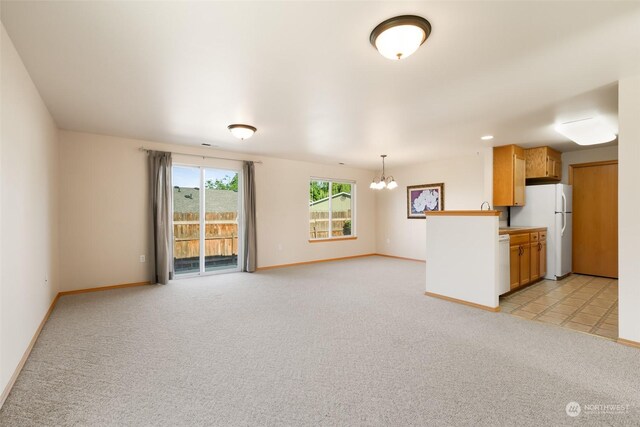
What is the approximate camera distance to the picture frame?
22.4ft

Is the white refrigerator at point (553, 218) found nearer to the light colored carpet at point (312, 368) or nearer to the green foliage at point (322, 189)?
the light colored carpet at point (312, 368)

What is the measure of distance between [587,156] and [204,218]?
293 inches

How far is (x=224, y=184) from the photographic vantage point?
19.5ft

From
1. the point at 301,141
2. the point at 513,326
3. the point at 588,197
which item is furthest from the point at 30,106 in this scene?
the point at 588,197

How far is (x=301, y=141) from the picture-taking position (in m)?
5.04

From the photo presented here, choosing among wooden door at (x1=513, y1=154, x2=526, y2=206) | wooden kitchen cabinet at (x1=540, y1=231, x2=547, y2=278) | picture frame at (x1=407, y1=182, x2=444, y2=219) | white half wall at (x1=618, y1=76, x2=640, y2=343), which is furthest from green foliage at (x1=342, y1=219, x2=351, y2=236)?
white half wall at (x1=618, y1=76, x2=640, y2=343)

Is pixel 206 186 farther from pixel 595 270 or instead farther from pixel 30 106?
pixel 595 270

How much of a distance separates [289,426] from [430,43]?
106 inches

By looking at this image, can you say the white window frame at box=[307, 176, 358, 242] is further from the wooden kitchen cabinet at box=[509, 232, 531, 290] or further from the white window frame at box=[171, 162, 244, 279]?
the wooden kitchen cabinet at box=[509, 232, 531, 290]

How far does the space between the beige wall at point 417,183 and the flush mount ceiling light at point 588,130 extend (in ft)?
4.57

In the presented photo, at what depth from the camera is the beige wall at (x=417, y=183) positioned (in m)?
6.19

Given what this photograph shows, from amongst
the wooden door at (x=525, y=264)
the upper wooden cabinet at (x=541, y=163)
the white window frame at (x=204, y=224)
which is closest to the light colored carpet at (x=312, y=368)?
the wooden door at (x=525, y=264)

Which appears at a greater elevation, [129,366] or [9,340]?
[9,340]

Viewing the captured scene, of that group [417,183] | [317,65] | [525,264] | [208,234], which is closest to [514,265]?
[525,264]
